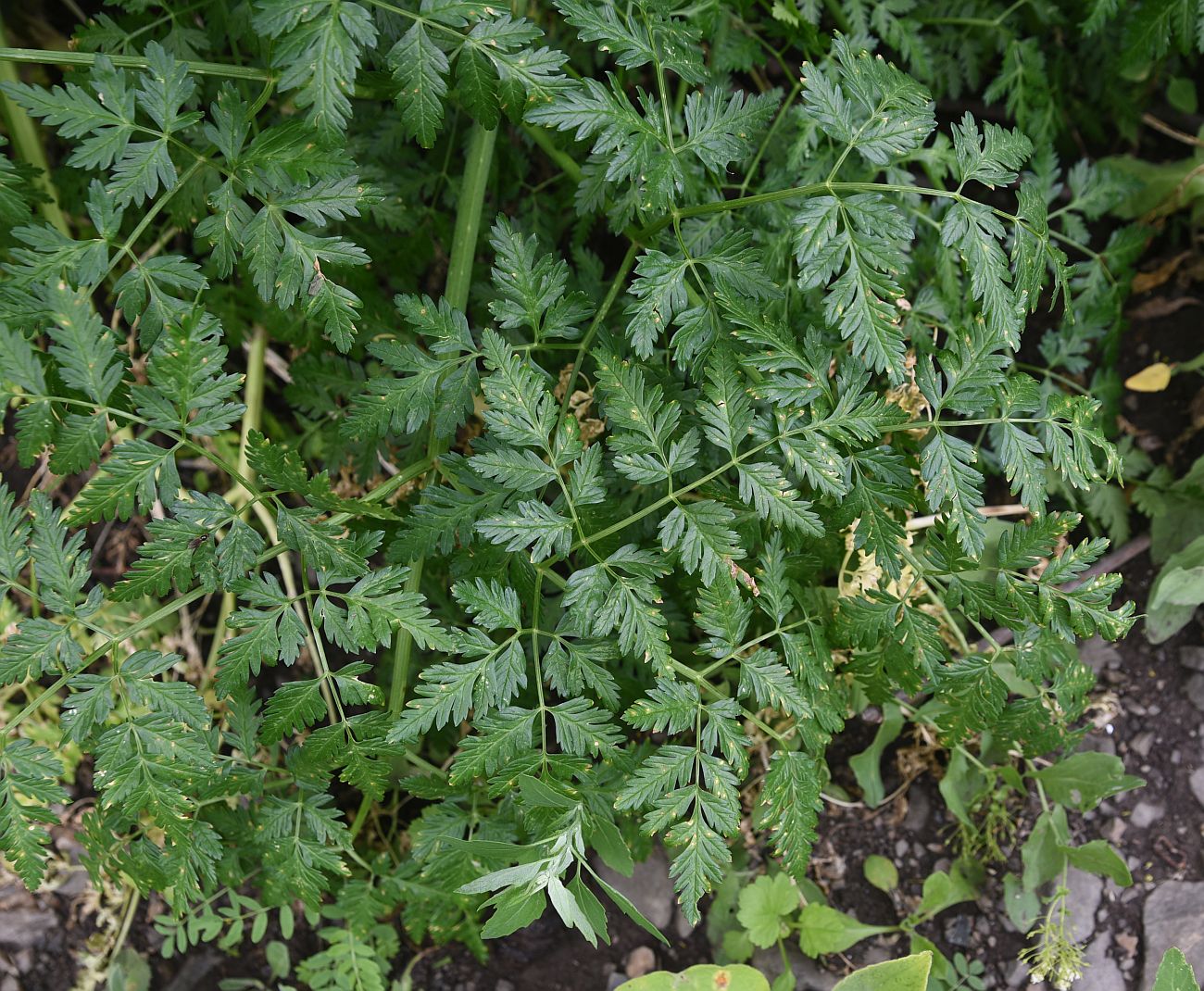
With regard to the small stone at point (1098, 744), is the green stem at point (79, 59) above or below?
above

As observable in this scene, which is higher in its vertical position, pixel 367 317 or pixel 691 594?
pixel 367 317

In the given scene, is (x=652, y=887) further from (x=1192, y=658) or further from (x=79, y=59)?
(x=79, y=59)

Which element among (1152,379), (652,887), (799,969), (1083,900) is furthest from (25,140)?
(1083,900)

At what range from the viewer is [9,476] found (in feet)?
9.20

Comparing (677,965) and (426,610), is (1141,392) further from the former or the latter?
(426,610)

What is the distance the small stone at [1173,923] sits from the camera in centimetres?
242

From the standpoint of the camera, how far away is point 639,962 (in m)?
2.57

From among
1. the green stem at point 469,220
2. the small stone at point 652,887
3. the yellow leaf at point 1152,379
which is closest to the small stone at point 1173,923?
the small stone at point 652,887

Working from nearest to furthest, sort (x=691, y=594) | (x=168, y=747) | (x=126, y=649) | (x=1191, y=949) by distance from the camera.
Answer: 1. (x=168, y=747)
2. (x=691, y=594)
3. (x=1191, y=949)
4. (x=126, y=649)

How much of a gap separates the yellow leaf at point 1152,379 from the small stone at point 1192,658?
Result: 0.71 m

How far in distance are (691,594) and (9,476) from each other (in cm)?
200

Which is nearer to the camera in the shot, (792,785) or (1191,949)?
(792,785)

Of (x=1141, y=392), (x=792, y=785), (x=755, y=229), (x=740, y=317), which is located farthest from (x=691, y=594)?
(x=1141, y=392)

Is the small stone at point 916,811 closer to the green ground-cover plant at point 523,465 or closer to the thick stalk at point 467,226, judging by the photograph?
the green ground-cover plant at point 523,465
